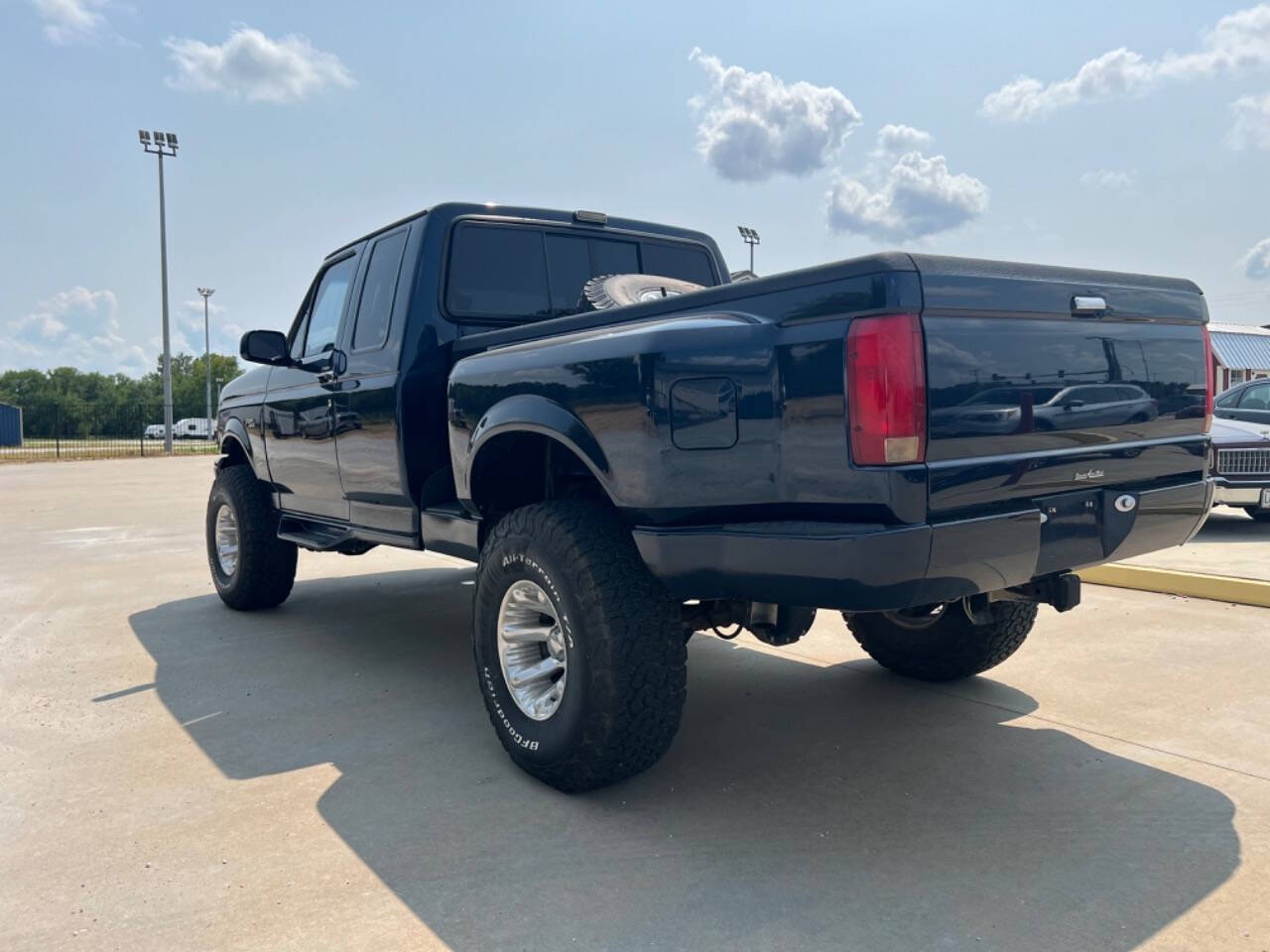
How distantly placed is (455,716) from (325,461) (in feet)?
5.34

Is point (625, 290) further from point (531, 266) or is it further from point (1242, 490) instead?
point (1242, 490)

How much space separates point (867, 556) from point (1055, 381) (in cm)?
84

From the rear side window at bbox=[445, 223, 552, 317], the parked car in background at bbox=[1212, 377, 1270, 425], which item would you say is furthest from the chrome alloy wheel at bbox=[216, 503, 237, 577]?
the parked car in background at bbox=[1212, 377, 1270, 425]

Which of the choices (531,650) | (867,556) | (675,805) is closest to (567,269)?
(531,650)

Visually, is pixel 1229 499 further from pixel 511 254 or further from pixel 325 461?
pixel 325 461

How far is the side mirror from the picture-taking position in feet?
17.5

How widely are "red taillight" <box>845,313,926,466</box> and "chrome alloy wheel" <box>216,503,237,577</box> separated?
4971 mm

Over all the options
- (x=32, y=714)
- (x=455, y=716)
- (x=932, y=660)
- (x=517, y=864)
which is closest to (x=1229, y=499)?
(x=932, y=660)

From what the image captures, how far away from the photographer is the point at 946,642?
427 centimetres

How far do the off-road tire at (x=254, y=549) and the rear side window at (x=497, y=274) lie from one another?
2.35 m

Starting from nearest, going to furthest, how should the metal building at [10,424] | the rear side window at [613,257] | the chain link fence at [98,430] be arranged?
the rear side window at [613,257]
the chain link fence at [98,430]
the metal building at [10,424]

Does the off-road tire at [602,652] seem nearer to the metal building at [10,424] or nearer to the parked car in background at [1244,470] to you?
the parked car in background at [1244,470]

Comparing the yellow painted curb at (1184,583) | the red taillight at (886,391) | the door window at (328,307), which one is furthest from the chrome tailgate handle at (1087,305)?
the door window at (328,307)

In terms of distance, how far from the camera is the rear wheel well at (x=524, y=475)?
3.63 meters
